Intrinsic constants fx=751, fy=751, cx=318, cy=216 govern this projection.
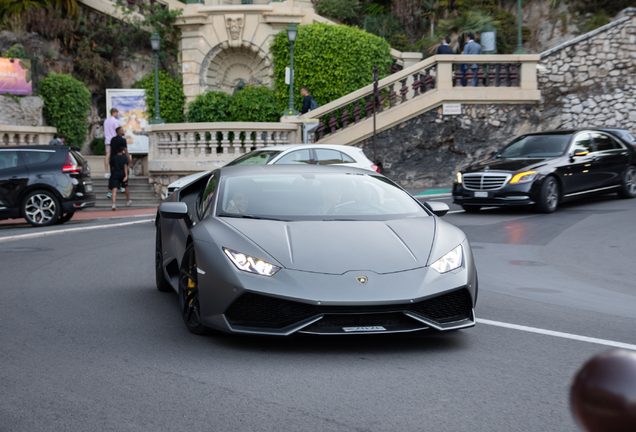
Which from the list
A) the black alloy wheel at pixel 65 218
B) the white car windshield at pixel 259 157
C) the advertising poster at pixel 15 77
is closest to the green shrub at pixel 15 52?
the advertising poster at pixel 15 77

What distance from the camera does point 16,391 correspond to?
13.6ft

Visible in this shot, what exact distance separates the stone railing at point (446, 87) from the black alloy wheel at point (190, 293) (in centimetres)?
1758

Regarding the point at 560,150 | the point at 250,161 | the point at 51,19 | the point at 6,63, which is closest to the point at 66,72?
the point at 51,19

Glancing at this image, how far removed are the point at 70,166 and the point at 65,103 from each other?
1336 cm

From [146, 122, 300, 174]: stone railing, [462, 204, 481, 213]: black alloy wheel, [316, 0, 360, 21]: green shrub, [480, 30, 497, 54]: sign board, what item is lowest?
[462, 204, 481, 213]: black alloy wheel

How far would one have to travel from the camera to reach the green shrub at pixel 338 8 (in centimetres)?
3416

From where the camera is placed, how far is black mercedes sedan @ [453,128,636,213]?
1487cm

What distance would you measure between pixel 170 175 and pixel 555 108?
12.6 meters

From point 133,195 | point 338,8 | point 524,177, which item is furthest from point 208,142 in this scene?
point 338,8

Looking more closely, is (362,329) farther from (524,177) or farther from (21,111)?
(21,111)

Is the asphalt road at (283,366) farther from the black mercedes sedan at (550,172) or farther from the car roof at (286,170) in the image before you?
the black mercedes sedan at (550,172)

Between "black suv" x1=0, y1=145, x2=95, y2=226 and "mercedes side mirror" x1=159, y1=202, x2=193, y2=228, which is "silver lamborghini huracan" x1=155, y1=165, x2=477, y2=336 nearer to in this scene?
"mercedes side mirror" x1=159, y1=202, x2=193, y2=228

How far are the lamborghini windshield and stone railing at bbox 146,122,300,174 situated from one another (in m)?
7.62

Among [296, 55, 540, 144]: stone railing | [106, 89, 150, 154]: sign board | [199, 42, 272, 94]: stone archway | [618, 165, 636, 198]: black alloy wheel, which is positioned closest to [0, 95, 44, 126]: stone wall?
[106, 89, 150, 154]: sign board
